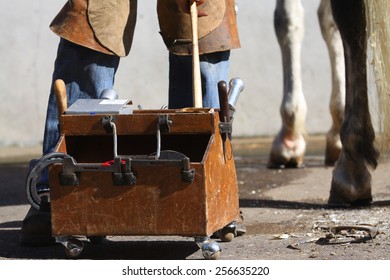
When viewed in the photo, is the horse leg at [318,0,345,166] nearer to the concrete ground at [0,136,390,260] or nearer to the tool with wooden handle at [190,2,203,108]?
the concrete ground at [0,136,390,260]

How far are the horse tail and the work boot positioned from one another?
5.02 ft

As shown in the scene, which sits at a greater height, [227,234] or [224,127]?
[224,127]

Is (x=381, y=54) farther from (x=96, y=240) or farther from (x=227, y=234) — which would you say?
(x=96, y=240)

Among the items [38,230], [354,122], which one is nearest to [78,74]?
[38,230]

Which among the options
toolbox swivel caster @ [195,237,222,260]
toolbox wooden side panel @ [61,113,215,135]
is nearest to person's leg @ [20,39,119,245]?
toolbox wooden side panel @ [61,113,215,135]

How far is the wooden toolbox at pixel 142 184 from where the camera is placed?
11.7 feet

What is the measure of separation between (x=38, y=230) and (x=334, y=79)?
3785 mm

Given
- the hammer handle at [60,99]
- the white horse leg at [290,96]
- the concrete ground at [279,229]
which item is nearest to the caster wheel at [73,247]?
the concrete ground at [279,229]

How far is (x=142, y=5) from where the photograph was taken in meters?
8.86

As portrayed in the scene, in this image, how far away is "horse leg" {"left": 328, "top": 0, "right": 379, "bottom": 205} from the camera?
5.03m

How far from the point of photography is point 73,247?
12.2ft

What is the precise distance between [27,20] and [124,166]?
5.58 metres
